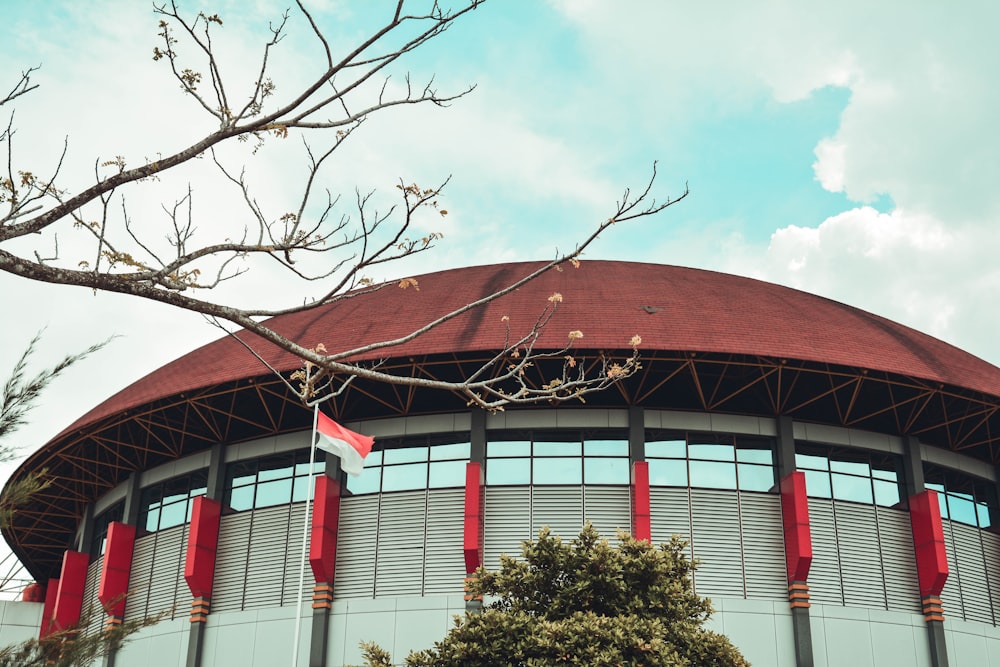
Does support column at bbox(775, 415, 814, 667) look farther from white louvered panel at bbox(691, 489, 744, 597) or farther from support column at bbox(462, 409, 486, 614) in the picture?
support column at bbox(462, 409, 486, 614)

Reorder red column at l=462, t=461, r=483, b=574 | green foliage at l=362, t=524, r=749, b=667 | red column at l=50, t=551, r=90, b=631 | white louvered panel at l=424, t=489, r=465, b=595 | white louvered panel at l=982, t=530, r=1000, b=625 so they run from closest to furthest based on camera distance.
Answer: green foliage at l=362, t=524, r=749, b=667 < red column at l=462, t=461, r=483, b=574 < white louvered panel at l=424, t=489, r=465, b=595 < white louvered panel at l=982, t=530, r=1000, b=625 < red column at l=50, t=551, r=90, b=631

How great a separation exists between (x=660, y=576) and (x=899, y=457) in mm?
17208

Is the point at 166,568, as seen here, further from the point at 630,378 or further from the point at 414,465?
the point at 630,378

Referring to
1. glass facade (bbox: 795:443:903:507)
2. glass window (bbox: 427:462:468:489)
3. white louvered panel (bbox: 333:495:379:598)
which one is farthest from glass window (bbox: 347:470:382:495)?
glass facade (bbox: 795:443:903:507)

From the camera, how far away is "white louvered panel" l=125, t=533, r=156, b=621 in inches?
1531

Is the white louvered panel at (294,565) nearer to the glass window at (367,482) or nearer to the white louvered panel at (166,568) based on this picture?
the glass window at (367,482)

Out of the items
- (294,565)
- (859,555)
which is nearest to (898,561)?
(859,555)

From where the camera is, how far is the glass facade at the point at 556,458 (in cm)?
3478

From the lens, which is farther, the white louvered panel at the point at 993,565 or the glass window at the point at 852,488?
the white louvered panel at the point at 993,565

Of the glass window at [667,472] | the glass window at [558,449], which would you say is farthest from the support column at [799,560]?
the glass window at [558,449]

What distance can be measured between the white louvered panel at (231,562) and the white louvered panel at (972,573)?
25022 millimetres

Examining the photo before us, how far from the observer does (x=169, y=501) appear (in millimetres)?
40375

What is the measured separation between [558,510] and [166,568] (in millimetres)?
15301

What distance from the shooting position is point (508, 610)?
23.5 m
